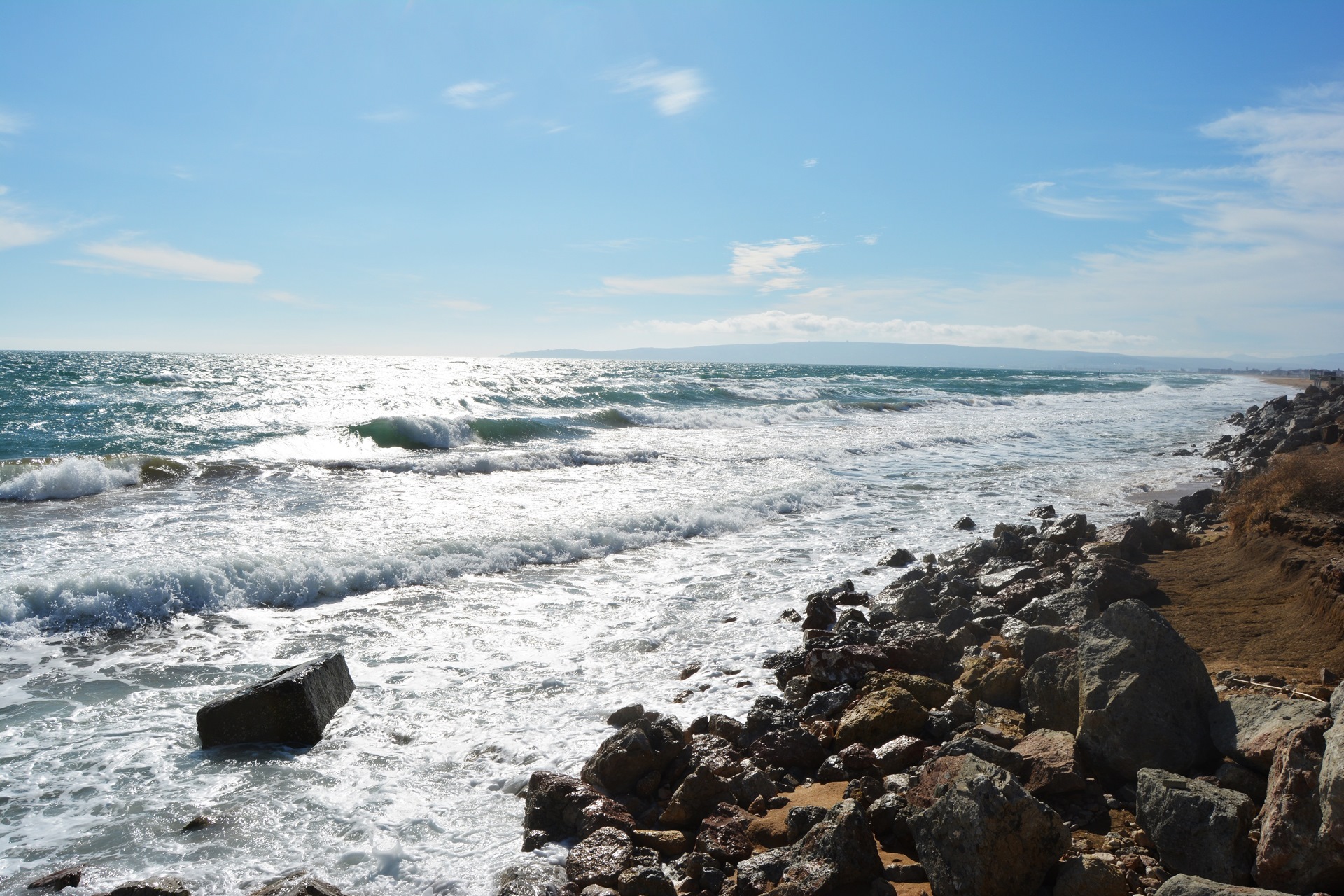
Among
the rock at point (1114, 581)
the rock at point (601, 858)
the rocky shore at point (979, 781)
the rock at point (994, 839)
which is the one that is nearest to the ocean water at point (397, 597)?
the rock at point (601, 858)

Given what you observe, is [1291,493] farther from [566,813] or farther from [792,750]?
[566,813]

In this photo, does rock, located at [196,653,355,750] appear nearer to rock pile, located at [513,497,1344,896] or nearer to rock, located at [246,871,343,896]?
rock, located at [246,871,343,896]

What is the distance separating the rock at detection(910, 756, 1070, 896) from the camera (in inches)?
106

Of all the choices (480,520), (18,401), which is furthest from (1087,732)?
(18,401)

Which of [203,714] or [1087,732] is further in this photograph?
[203,714]

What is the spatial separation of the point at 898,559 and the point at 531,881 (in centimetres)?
673

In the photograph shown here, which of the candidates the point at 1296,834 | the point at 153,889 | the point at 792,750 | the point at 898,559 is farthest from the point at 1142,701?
the point at 898,559

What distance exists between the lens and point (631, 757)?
169 inches

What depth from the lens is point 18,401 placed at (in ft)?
→ 90.4

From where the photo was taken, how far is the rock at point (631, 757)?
4.29 m

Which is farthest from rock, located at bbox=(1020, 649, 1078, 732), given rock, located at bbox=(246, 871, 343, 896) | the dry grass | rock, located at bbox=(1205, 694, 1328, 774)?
the dry grass

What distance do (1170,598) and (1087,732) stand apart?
3.91 metres

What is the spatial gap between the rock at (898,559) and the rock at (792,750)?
195 inches

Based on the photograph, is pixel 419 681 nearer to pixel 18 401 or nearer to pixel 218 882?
pixel 218 882
